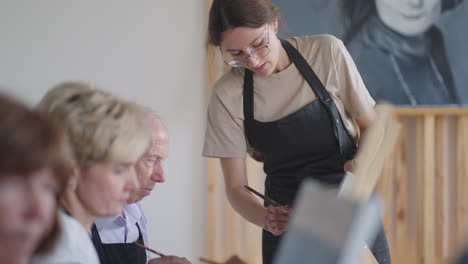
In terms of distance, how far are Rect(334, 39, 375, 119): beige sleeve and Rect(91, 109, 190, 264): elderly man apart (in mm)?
512

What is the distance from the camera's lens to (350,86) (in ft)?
5.63

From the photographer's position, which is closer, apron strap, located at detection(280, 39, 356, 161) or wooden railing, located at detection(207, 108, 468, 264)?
apron strap, located at detection(280, 39, 356, 161)

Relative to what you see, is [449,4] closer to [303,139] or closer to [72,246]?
[303,139]

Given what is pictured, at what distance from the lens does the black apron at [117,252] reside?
1.42m

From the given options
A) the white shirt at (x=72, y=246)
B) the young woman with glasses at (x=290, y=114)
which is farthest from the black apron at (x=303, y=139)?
the white shirt at (x=72, y=246)

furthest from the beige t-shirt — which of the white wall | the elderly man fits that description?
the white wall

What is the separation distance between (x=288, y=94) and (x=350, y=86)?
0.56ft

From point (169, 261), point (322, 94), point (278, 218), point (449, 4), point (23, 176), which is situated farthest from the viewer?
point (449, 4)

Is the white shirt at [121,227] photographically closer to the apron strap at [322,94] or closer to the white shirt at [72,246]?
the white shirt at [72,246]

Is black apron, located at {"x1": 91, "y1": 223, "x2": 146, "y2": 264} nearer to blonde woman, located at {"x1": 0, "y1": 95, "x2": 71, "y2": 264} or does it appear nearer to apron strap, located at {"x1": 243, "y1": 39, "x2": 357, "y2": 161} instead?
apron strap, located at {"x1": 243, "y1": 39, "x2": 357, "y2": 161}

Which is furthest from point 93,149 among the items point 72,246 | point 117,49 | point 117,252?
point 117,49

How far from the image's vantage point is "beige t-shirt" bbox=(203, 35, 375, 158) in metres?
1.71

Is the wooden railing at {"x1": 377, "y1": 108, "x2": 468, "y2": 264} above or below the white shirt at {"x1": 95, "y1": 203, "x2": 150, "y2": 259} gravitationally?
below

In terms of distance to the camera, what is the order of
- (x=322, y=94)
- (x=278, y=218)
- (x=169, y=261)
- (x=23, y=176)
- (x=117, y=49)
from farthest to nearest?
(x=117, y=49) < (x=322, y=94) < (x=278, y=218) < (x=169, y=261) < (x=23, y=176)
